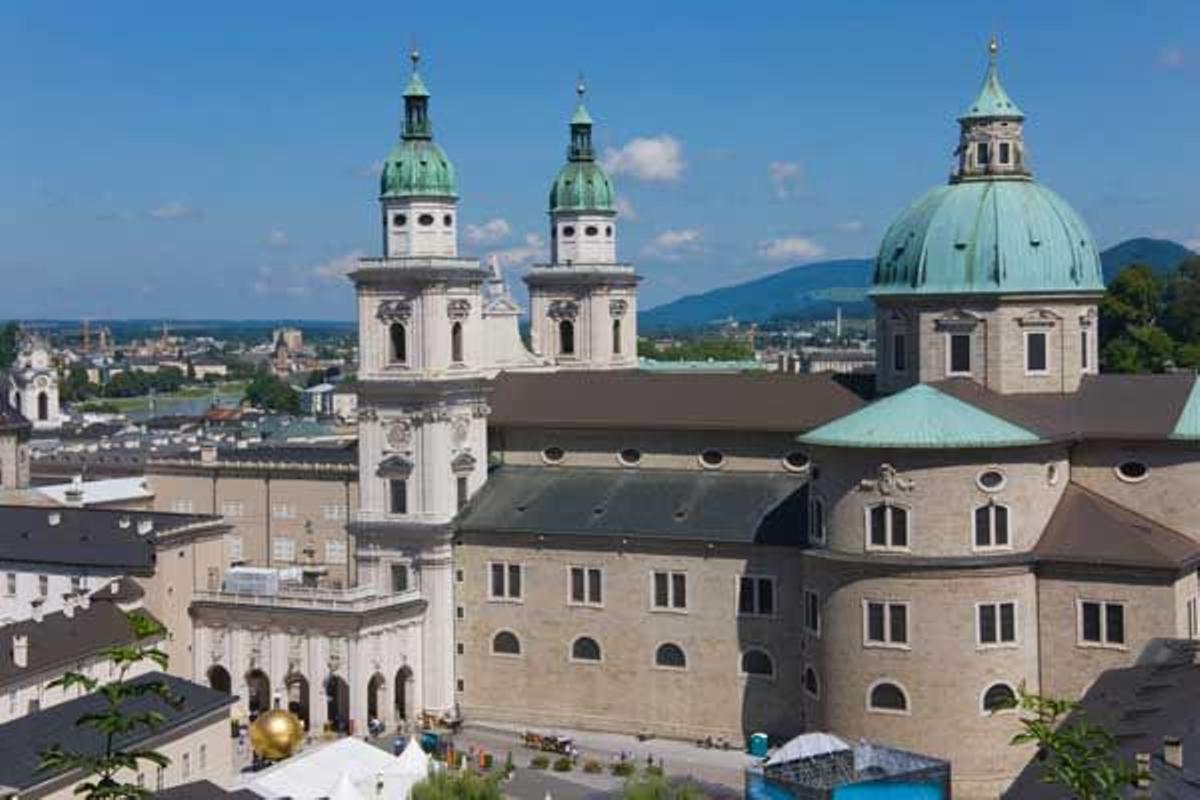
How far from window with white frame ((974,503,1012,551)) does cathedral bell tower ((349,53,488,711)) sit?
23.0 meters

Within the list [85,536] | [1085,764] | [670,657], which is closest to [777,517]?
[670,657]

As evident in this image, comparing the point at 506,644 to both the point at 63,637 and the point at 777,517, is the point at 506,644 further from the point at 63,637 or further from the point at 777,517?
the point at 63,637

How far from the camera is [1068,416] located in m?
67.5

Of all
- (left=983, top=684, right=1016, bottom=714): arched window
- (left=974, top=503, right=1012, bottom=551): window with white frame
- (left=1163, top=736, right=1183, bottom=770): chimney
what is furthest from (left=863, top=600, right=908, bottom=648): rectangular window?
(left=1163, top=736, right=1183, bottom=770): chimney

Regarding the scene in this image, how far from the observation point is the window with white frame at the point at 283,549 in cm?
9831

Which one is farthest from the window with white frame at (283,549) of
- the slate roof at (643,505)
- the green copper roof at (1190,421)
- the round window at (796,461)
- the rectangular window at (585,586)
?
the green copper roof at (1190,421)

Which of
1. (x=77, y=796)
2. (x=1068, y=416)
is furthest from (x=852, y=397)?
(x=77, y=796)

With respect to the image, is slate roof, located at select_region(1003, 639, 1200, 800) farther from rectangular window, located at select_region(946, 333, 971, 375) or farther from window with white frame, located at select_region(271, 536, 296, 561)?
window with white frame, located at select_region(271, 536, 296, 561)

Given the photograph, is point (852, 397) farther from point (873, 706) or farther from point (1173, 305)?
point (1173, 305)

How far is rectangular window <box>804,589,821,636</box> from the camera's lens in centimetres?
6612

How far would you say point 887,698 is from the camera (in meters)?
64.0

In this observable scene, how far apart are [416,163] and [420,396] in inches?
382

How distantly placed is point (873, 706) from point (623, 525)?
1339 centimetres

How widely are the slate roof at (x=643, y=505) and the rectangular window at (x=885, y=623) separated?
232 inches
